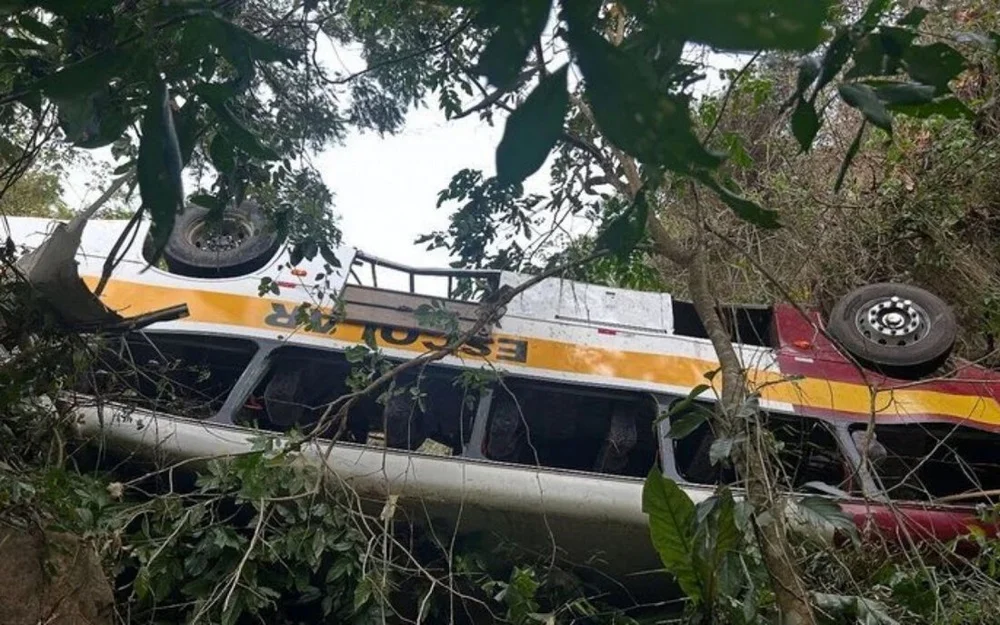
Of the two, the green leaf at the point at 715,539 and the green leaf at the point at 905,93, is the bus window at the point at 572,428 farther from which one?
the green leaf at the point at 905,93

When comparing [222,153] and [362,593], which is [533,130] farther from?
[362,593]

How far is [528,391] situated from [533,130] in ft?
12.2

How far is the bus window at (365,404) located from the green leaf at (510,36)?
11.2 feet

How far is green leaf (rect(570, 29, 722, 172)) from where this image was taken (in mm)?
869

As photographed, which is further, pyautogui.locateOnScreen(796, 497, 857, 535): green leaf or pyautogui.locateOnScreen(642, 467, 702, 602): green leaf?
pyautogui.locateOnScreen(642, 467, 702, 602): green leaf

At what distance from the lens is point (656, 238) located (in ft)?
11.1

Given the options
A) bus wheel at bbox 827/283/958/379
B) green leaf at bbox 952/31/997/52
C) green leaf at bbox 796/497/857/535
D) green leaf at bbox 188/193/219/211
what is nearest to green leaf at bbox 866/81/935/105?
green leaf at bbox 952/31/997/52

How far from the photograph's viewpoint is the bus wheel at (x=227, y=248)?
4.66 meters

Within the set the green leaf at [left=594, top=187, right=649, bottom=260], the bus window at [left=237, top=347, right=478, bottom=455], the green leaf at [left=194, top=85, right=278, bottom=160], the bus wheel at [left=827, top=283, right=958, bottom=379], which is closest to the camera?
the green leaf at [left=194, top=85, right=278, bottom=160]

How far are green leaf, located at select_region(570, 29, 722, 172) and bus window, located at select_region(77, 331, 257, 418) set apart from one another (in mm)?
2983

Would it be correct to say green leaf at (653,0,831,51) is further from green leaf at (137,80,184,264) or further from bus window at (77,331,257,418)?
bus window at (77,331,257,418)

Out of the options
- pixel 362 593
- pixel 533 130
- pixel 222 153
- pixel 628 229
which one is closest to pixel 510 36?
pixel 533 130

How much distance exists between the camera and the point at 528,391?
4582 mm

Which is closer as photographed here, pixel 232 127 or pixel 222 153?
pixel 232 127
